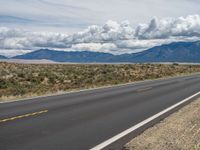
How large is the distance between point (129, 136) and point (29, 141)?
2509 millimetres

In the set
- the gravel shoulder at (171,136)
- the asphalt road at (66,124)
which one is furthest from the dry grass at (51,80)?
the gravel shoulder at (171,136)

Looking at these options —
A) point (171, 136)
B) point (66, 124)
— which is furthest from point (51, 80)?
point (171, 136)

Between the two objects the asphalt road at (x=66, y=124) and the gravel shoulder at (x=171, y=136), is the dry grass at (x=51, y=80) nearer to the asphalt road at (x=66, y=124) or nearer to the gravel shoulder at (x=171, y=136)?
the asphalt road at (x=66, y=124)

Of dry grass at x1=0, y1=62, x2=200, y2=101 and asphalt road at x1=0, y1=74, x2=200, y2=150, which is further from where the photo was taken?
dry grass at x1=0, y1=62, x2=200, y2=101

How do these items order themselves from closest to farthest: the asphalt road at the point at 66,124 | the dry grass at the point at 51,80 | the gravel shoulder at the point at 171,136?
the gravel shoulder at the point at 171,136 → the asphalt road at the point at 66,124 → the dry grass at the point at 51,80

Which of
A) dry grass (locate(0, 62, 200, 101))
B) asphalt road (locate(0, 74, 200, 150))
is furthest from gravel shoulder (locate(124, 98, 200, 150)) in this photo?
dry grass (locate(0, 62, 200, 101))

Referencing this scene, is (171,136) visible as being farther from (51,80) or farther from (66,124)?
(51,80)

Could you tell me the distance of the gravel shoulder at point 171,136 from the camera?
8.33 meters

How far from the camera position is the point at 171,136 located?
373 inches

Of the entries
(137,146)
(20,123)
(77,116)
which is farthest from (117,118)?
(137,146)

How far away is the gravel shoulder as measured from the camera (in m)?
8.33

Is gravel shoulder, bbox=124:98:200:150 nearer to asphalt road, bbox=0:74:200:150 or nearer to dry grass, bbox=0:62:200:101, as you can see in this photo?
asphalt road, bbox=0:74:200:150

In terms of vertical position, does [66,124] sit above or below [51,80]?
above

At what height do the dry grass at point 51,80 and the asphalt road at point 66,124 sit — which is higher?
the asphalt road at point 66,124
